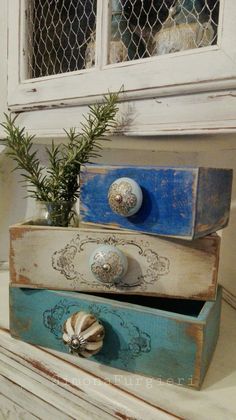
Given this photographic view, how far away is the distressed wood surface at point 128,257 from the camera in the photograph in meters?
0.42

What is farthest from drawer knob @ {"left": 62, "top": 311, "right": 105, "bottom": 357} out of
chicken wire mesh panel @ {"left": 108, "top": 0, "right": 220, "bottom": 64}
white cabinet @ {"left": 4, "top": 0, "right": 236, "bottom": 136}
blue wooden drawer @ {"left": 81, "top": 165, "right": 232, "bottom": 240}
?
chicken wire mesh panel @ {"left": 108, "top": 0, "right": 220, "bottom": 64}

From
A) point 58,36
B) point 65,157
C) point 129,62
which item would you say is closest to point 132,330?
point 65,157

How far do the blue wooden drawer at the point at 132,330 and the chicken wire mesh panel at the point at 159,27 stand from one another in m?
0.36

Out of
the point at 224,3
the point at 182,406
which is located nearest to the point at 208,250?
the point at 182,406

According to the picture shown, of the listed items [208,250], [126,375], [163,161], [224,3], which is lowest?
[126,375]

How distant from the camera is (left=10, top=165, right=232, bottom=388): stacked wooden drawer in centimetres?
39

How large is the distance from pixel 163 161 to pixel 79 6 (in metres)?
0.36

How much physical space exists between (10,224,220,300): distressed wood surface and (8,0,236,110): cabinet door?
21 cm

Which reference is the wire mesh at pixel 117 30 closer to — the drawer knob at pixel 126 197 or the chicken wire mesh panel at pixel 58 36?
the chicken wire mesh panel at pixel 58 36

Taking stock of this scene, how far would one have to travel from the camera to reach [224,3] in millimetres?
401

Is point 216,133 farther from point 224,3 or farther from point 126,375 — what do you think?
point 126,375

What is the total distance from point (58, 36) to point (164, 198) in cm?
41

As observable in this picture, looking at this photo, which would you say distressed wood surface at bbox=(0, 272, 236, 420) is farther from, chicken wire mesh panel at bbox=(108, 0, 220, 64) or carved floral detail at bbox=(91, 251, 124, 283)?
chicken wire mesh panel at bbox=(108, 0, 220, 64)

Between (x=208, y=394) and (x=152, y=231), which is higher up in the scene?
(x=152, y=231)
